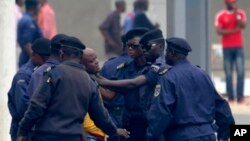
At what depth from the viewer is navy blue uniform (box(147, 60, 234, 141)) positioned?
940 centimetres

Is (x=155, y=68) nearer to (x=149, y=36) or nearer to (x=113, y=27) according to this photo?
(x=149, y=36)

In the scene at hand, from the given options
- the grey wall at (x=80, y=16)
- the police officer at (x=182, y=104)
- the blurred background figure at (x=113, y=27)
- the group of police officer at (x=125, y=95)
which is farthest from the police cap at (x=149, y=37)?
the grey wall at (x=80, y=16)

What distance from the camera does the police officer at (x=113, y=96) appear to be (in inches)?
407

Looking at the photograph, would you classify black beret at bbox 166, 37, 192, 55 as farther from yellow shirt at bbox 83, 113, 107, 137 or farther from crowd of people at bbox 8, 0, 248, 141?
yellow shirt at bbox 83, 113, 107, 137

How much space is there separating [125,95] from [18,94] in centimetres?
104

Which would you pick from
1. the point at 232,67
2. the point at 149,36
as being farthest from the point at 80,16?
the point at 149,36

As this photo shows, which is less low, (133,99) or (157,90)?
(157,90)

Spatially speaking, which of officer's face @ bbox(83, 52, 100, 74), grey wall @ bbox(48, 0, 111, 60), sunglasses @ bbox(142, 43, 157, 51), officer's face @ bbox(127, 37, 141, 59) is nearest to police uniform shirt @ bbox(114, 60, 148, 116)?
officer's face @ bbox(127, 37, 141, 59)

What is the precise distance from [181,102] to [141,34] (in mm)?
1302

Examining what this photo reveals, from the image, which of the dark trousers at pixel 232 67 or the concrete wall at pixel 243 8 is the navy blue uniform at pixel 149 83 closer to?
the dark trousers at pixel 232 67

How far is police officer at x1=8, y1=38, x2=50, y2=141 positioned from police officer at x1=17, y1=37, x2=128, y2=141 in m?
0.79

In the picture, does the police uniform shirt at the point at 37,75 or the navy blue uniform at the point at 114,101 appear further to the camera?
the navy blue uniform at the point at 114,101

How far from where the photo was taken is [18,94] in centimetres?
978

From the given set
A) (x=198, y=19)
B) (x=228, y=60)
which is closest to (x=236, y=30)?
(x=228, y=60)
